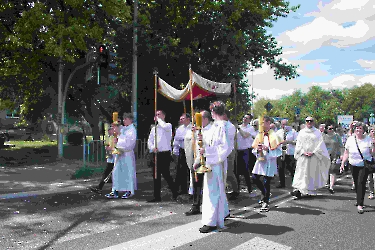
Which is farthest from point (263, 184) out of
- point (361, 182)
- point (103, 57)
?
point (103, 57)

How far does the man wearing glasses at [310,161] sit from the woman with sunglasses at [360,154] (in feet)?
3.02

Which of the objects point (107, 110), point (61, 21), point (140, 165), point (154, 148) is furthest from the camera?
point (107, 110)

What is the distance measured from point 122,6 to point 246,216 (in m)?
12.3

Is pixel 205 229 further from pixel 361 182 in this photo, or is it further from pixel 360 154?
pixel 360 154

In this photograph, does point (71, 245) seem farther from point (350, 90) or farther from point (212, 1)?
point (350, 90)

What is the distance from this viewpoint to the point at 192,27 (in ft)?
52.2

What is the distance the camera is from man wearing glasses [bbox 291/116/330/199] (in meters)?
8.08

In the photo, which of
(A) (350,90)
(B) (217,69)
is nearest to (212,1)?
(B) (217,69)

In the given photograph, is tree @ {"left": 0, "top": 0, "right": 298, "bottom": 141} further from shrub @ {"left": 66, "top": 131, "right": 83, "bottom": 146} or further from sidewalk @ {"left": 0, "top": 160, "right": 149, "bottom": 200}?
shrub @ {"left": 66, "top": 131, "right": 83, "bottom": 146}

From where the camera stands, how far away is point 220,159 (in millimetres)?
5285

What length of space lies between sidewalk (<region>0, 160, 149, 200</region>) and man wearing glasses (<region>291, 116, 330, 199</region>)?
5104mm

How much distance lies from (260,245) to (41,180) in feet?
24.6

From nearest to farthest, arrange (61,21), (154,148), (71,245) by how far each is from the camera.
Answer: (71,245), (154,148), (61,21)

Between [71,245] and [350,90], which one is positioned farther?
[350,90]
